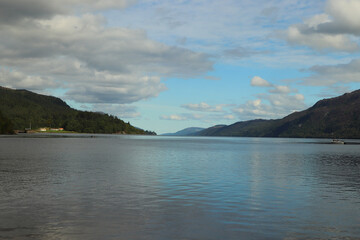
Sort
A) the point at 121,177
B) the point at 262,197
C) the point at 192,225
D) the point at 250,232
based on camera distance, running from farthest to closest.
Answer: the point at 121,177 < the point at 262,197 < the point at 192,225 < the point at 250,232

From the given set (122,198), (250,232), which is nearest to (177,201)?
(122,198)

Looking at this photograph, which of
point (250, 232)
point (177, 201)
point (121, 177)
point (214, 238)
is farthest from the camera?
point (121, 177)

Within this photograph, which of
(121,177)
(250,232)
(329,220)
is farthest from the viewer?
(121,177)

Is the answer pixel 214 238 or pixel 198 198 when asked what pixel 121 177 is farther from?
pixel 214 238

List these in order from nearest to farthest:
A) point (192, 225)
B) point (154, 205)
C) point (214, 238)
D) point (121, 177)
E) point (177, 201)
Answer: point (214, 238), point (192, 225), point (154, 205), point (177, 201), point (121, 177)

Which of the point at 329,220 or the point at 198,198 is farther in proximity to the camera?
the point at 198,198

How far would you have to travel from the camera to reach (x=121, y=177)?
170 ft

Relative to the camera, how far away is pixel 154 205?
31.8 m

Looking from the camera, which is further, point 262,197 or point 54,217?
point 262,197

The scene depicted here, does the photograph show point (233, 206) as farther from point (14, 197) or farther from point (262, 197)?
point (14, 197)

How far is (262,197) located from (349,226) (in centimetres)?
1250

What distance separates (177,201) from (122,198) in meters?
5.68

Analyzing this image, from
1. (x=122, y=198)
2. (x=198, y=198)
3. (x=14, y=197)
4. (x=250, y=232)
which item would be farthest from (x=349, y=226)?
(x=14, y=197)

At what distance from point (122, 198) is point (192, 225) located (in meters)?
12.2
